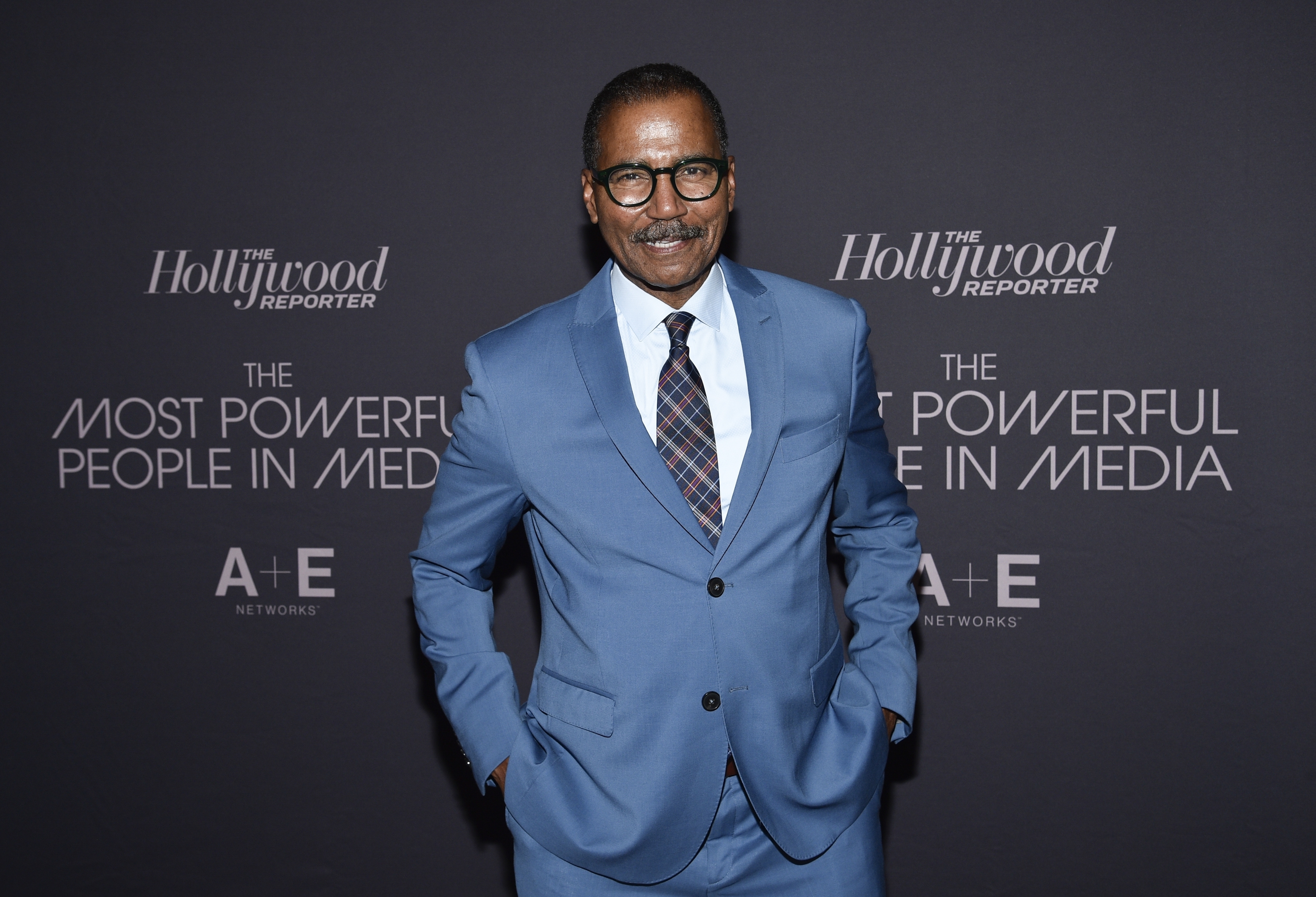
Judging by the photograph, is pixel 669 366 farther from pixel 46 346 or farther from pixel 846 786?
pixel 46 346

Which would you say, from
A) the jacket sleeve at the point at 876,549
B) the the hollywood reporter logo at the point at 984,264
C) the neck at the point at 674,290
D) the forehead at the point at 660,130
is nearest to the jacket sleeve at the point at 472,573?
the neck at the point at 674,290

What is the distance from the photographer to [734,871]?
146 cm

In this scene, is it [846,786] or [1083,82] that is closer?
[846,786]

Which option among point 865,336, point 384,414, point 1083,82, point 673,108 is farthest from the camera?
point 384,414

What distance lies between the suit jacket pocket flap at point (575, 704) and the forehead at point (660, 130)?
0.76 metres

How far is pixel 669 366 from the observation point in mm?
1485

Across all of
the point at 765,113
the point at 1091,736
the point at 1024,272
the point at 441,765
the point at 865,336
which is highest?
the point at 765,113

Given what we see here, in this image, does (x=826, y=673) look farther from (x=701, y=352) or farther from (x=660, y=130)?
(x=660, y=130)

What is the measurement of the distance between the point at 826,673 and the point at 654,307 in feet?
2.00

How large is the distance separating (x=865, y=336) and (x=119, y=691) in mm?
2308

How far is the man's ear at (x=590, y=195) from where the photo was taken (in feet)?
4.90

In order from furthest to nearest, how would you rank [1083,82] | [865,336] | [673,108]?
[1083,82]
[865,336]
[673,108]

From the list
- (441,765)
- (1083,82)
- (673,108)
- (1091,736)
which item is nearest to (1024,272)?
(1083,82)

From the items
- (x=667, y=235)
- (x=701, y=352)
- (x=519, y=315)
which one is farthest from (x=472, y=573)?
(x=519, y=315)
